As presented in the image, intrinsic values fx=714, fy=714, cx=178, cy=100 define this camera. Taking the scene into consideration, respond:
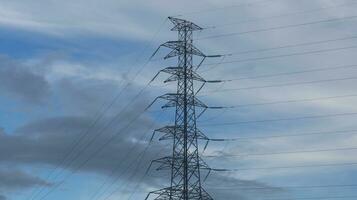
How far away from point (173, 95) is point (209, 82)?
6.27m

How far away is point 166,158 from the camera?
7706 centimetres

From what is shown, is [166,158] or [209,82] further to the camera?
[209,82]

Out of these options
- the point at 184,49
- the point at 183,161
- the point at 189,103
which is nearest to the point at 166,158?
the point at 183,161

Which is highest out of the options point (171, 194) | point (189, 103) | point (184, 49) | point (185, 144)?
point (184, 49)

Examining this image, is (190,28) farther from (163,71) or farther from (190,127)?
(190,127)

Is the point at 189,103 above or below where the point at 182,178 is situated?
above

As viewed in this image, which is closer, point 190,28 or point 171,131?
point 171,131

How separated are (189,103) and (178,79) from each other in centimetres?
329

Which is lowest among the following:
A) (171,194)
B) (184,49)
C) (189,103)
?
(171,194)

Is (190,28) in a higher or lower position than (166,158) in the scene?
higher

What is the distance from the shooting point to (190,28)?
86062 mm

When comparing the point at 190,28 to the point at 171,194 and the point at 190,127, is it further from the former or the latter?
the point at 171,194

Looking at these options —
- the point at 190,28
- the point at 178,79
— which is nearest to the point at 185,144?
the point at 178,79

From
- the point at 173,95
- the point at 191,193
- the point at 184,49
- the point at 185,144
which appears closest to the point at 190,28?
the point at 184,49
